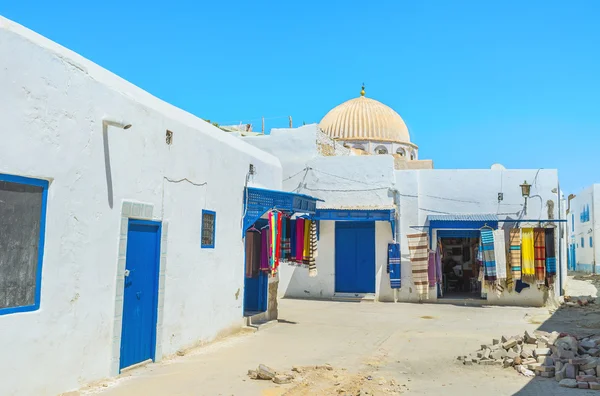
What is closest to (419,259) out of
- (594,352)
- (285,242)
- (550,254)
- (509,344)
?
(550,254)

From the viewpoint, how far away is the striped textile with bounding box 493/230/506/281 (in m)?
13.6

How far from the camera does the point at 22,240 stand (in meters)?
4.67

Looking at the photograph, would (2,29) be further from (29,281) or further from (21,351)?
(21,351)

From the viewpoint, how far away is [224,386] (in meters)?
5.77

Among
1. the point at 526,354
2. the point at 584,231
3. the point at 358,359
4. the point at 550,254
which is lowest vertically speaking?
the point at 358,359

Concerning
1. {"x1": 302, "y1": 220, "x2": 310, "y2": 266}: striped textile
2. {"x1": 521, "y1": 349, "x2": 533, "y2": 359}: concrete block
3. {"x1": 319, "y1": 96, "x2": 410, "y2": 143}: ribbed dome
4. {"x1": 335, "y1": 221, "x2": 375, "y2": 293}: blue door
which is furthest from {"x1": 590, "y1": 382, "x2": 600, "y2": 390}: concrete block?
{"x1": 319, "y1": 96, "x2": 410, "y2": 143}: ribbed dome

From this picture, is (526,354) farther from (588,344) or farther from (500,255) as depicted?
(500,255)

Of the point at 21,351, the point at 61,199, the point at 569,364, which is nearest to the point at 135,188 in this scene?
the point at 61,199

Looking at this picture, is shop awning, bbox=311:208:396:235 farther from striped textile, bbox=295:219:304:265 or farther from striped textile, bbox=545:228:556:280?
striped textile, bbox=545:228:556:280

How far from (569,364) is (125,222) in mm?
5560

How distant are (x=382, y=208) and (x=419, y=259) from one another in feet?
5.66

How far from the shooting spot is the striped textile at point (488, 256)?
44.7ft

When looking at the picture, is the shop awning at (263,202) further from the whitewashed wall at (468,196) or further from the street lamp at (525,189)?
the street lamp at (525,189)

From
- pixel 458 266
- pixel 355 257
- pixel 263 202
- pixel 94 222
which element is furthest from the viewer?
pixel 458 266
